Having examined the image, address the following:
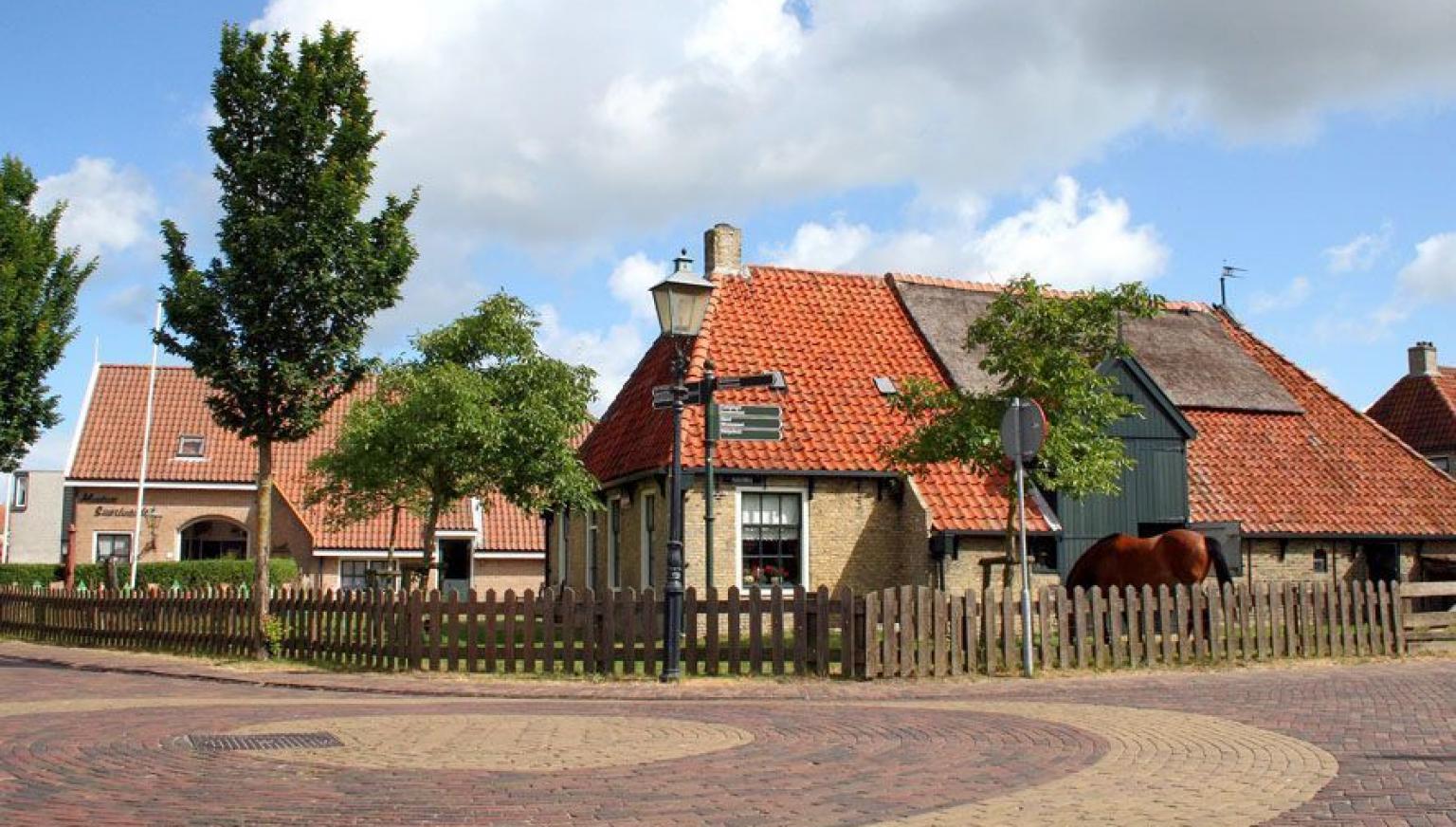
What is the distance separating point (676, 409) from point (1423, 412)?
137 feet

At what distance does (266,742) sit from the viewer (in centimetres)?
984

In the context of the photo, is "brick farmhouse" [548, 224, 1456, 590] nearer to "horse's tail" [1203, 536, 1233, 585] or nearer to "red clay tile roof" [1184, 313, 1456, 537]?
"red clay tile roof" [1184, 313, 1456, 537]

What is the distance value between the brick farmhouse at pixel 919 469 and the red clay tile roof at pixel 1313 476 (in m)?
0.05

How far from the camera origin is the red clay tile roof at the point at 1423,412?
4705 centimetres

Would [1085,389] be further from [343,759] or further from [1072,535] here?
[343,759]

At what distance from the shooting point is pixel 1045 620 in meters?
16.6

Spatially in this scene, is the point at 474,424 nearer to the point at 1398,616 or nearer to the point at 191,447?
the point at 1398,616

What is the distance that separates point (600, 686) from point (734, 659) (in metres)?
1.79

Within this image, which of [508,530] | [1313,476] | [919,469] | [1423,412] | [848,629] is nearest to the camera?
[848,629]

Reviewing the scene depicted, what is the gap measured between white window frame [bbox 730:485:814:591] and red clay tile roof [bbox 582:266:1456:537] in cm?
50

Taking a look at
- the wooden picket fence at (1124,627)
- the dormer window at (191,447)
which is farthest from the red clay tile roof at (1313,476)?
the dormer window at (191,447)

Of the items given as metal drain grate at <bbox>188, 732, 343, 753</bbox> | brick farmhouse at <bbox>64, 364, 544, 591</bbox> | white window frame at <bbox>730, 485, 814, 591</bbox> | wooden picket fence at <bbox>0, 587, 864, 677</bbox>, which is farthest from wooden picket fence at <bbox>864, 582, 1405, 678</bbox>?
brick farmhouse at <bbox>64, 364, 544, 591</bbox>

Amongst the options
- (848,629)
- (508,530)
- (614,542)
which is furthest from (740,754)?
(508,530)

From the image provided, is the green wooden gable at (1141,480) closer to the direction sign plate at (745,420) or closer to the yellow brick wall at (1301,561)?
the yellow brick wall at (1301,561)
